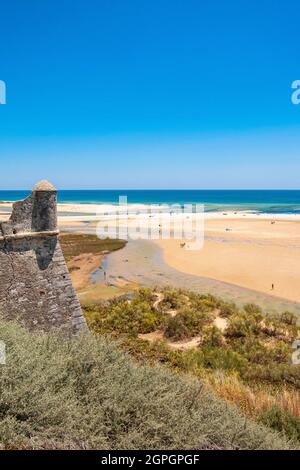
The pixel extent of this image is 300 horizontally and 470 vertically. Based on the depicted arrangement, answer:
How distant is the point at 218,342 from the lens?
1377 centimetres

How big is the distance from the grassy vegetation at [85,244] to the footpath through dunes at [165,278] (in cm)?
222

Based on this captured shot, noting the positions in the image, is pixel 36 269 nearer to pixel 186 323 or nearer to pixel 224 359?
pixel 224 359

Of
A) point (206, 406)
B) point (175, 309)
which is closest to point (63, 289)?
point (206, 406)

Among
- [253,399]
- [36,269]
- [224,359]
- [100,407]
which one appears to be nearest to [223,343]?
[224,359]

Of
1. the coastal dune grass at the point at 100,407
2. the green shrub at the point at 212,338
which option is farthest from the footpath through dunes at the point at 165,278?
the coastal dune grass at the point at 100,407

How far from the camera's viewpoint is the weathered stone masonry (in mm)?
9070

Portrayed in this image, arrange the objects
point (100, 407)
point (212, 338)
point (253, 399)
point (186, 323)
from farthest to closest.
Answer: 1. point (186, 323)
2. point (212, 338)
3. point (253, 399)
4. point (100, 407)

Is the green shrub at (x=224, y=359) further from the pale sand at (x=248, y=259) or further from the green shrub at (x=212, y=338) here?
the pale sand at (x=248, y=259)

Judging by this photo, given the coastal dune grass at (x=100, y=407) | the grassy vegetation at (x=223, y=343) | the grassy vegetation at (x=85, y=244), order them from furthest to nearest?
1. the grassy vegetation at (x=85, y=244)
2. the grassy vegetation at (x=223, y=343)
3. the coastal dune grass at (x=100, y=407)

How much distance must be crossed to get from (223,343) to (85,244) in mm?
25748

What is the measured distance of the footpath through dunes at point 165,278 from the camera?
1953cm

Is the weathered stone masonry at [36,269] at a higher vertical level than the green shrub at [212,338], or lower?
higher

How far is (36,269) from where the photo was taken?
9547 millimetres

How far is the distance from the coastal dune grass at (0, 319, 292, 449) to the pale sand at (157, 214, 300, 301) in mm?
14976
